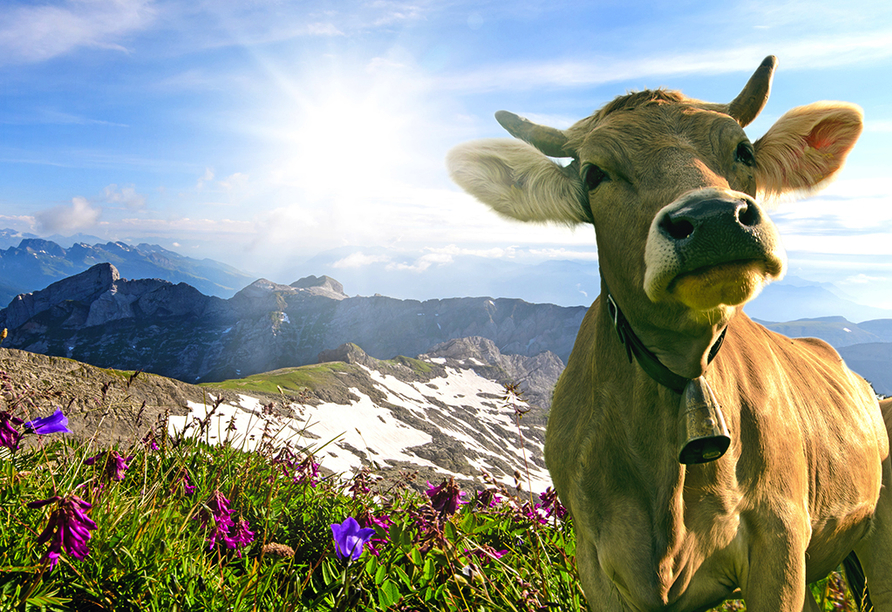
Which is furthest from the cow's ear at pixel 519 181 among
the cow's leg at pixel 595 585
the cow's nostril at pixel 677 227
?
the cow's leg at pixel 595 585

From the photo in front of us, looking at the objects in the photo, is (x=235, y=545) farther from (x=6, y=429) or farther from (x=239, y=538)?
(x=6, y=429)

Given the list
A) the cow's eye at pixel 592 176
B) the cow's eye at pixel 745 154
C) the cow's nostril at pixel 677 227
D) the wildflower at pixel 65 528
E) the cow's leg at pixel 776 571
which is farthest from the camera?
the cow's eye at pixel 592 176

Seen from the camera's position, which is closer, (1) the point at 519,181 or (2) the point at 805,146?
(2) the point at 805,146

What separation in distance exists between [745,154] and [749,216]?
3.98ft

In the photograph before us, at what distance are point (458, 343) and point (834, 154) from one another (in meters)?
185

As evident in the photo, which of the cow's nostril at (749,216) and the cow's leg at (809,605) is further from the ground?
the cow's nostril at (749,216)

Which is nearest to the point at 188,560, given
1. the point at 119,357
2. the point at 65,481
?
the point at 65,481

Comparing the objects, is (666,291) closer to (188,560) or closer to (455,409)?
(188,560)

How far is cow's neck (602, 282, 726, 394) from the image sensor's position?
2746 mm

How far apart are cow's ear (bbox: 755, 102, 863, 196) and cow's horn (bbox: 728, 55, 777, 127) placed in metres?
0.22

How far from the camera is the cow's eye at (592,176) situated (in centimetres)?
326

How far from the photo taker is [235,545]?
3.73 m

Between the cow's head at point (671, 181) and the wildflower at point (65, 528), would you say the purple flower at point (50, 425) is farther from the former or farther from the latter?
the cow's head at point (671, 181)

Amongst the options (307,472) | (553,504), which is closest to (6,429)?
(307,472)
